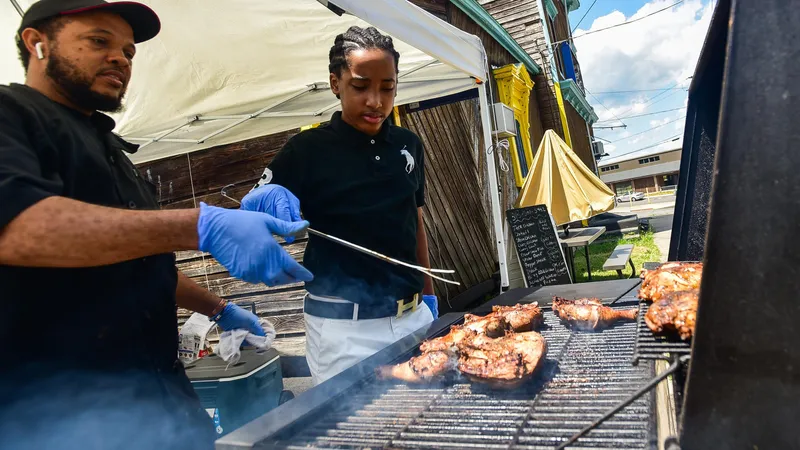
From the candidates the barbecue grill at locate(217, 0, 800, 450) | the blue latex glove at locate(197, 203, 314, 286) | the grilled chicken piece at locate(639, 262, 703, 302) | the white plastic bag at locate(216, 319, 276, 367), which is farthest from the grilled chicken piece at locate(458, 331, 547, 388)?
the white plastic bag at locate(216, 319, 276, 367)

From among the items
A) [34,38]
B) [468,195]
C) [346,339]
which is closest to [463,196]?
[468,195]

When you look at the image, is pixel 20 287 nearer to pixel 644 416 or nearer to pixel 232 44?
pixel 644 416

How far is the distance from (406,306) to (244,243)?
1294mm

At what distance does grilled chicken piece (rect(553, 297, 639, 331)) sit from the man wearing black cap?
1296 mm

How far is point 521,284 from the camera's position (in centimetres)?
661

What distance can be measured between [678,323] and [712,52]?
1091 millimetres

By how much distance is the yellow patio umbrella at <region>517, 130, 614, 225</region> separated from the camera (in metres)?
7.42

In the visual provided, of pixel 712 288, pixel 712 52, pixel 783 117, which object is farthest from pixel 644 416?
pixel 712 52

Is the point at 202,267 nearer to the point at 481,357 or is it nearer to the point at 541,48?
the point at 481,357

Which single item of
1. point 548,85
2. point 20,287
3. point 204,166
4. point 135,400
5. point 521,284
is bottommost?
point 521,284

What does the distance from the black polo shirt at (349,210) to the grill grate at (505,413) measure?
2.56ft

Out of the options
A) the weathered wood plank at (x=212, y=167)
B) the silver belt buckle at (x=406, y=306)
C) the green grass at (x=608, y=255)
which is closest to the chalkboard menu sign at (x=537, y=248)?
the green grass at (x=608, y=255)

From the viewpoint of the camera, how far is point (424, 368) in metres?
1.71

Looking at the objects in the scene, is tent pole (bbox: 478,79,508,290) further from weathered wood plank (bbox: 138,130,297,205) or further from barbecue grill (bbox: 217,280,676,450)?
barbecue grill (bbox: 217,280,676,450)
